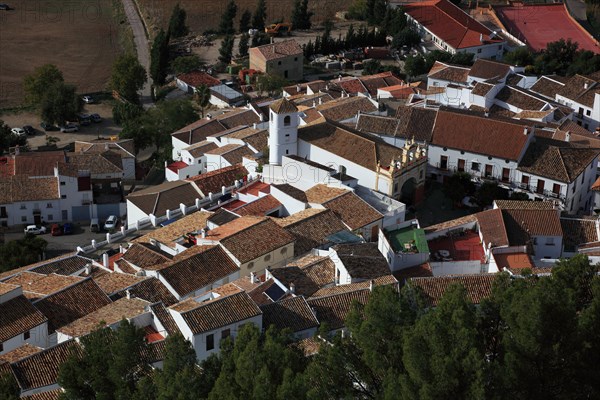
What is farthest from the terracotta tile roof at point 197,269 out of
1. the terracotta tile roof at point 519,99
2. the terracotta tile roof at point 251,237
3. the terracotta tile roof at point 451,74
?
the terracotta tile roof at point 451,74

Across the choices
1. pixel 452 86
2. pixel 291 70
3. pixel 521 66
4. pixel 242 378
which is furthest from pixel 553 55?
pixel 242 378

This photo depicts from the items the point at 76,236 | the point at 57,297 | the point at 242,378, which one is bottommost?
the point at 76,236

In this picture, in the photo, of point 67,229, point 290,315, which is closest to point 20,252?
point 67,229

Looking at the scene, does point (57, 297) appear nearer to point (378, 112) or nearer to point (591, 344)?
point (591, 344)

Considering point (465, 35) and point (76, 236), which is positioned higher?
point (465, 35)

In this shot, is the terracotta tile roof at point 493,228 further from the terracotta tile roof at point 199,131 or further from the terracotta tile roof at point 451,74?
the terracotta tile roof at point 451,74

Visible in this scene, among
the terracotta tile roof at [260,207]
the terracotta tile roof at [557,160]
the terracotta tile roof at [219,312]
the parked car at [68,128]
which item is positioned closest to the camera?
the terracotta tile roof at [219,312]

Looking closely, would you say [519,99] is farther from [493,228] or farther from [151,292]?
[151,292]
